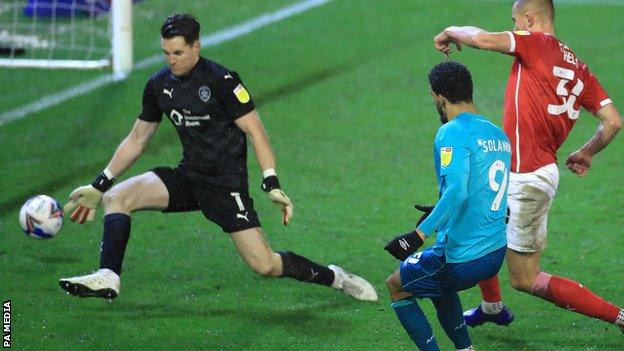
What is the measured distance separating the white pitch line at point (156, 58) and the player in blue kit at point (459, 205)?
7400 millimetres

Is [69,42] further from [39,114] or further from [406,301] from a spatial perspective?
[406,301]

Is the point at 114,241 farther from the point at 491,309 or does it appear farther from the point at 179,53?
the point at 491,309

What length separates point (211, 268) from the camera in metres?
A: 9.35

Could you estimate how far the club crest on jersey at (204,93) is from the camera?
806 centimetres

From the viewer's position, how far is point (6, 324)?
8000 mm

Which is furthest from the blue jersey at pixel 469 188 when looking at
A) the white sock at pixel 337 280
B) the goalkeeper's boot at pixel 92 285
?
the goalkeeper's boot at pixel 92 285

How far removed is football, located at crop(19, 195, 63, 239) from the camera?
8.37 metres

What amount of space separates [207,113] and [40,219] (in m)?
1.37

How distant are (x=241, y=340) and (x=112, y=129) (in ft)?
18.2

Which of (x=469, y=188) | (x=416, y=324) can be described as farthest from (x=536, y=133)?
(x=416, y=324)

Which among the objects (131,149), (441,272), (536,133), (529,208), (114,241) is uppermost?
(536,133)

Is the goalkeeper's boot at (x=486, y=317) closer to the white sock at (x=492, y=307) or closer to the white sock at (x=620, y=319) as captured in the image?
the white sock at (x=492, y=307)

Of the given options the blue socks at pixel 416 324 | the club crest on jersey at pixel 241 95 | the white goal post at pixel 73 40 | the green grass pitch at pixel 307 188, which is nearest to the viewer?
the blue socks at pixel 416 324

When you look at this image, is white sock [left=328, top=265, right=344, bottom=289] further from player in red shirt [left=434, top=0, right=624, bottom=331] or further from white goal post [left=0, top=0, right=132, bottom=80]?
white goal post [left=0, top=0, right=132, bottom=80]
